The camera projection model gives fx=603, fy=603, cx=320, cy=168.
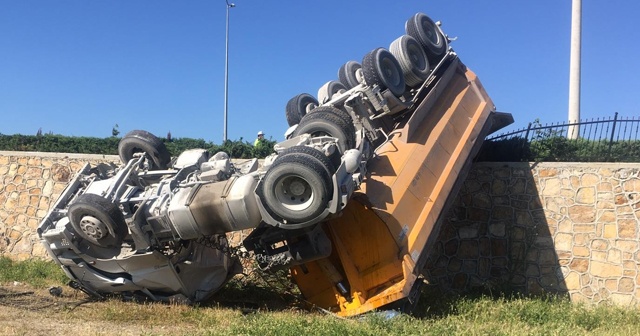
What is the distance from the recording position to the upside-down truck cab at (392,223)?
6453 mm

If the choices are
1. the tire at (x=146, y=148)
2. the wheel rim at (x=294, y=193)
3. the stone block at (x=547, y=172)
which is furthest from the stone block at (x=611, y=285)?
the tire at (x=146, y=148)

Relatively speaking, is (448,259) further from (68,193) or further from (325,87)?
A: (68,193)

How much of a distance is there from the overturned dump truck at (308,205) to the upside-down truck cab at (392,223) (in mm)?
16

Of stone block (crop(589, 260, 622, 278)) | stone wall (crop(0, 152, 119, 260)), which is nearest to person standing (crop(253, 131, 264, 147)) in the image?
stone wall (crop(0, 152, 119, 260))

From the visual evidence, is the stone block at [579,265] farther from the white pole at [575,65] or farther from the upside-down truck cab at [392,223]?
the white pole at [575,65]

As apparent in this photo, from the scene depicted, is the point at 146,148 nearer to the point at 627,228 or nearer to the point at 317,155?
the point at 317,155

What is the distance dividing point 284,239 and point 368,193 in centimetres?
106

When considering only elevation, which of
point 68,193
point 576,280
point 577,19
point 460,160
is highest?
point 577,19

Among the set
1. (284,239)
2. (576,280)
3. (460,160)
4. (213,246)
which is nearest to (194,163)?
(213,246)

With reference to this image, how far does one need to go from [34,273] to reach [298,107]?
16.0 feet

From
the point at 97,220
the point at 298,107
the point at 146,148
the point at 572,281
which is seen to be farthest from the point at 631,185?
the point at 97,220

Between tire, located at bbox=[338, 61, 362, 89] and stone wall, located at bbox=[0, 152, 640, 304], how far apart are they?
2485 mm

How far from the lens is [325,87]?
9.26 meters

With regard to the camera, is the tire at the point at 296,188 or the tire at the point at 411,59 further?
the tire at the point at 411,59
